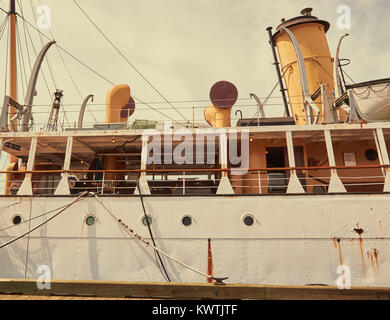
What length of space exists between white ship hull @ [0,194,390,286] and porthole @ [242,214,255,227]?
5.3 inches

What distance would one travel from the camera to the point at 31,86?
44.9ft

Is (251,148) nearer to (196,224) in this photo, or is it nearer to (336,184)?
(336,184)

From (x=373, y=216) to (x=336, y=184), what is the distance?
4.68 feet

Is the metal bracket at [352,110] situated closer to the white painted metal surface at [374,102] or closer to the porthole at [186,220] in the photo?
the white painted metal surface at [374,102]

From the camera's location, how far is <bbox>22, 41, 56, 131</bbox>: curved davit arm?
41.9 ft

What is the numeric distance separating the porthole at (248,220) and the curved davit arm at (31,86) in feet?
33.0

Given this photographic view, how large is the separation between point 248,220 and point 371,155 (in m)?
7.09

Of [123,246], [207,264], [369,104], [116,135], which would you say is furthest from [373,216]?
[116,135]

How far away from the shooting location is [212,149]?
522 inches

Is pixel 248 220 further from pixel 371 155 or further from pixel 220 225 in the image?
pixel 371 155

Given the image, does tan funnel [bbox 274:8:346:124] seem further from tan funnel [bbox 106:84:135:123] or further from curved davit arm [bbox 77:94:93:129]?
curved davit arm [bbox 77:94:93:129]

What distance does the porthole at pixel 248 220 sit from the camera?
880 cm

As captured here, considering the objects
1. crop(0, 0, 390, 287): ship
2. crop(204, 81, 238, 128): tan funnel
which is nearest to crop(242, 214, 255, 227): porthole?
crop(0, 0, 390, 287): ship

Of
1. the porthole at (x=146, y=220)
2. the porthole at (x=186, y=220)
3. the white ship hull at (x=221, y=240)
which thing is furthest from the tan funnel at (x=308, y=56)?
the porthole at (x=146, y=220)
